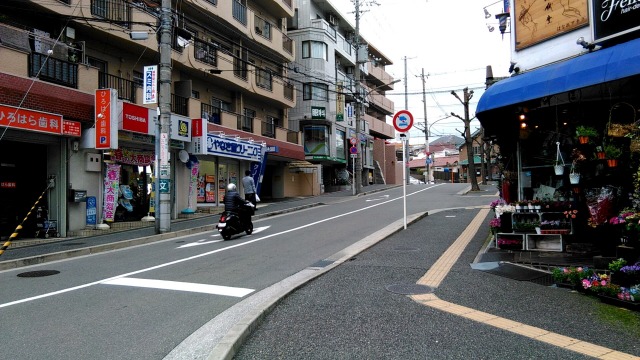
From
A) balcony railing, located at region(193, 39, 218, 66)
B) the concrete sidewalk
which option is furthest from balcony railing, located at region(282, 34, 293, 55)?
the concrete sidewalk

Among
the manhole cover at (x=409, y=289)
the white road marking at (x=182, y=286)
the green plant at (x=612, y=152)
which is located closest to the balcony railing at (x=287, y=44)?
the white road marking at (x=182, y=286)

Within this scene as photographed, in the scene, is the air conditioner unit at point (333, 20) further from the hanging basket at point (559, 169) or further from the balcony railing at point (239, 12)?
the hanging basket at point (559, 169)

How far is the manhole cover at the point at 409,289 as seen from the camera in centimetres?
640

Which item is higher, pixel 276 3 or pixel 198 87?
pixel 276 3

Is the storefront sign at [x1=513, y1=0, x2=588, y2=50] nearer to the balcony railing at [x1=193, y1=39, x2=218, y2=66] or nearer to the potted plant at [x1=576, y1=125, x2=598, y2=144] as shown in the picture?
the potted plant at [x1=576, y1=125, x2=598, y2=144]

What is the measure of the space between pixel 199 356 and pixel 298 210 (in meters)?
18.2

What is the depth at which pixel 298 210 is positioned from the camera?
2245 cm

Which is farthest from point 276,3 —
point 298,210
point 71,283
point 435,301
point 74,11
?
point 435,301

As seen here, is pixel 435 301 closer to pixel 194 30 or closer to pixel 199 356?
pixel 199 356

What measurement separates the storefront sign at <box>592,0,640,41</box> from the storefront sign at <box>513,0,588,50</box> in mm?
423

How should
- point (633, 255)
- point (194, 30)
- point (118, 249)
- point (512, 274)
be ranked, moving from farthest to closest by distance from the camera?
point (194, 30) < point (118, 249) < point (512, 274) < point (633, 255)

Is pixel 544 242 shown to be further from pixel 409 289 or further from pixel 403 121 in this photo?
pixel 403 121

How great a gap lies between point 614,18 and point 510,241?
14.4ft

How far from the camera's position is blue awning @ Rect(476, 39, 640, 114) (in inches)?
267
